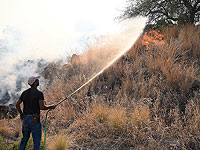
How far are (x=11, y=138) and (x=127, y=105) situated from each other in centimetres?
395

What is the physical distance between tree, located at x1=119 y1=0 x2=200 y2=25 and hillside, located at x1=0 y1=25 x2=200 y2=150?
5.38 feet

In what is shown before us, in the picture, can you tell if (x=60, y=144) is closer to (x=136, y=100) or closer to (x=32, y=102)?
(x=32, y=102)

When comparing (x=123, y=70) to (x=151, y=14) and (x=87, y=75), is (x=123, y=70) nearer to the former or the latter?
(x=87, y=75)

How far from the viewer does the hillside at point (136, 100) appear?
4.27m

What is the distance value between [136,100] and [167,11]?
700cm

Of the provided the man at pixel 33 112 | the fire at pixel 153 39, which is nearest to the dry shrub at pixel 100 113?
the man at pixel 33 112

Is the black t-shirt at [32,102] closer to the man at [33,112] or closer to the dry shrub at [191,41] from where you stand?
the man at [33,112]

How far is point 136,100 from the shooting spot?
5.73 meters

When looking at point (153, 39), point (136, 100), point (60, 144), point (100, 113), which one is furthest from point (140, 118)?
point (153, 39)

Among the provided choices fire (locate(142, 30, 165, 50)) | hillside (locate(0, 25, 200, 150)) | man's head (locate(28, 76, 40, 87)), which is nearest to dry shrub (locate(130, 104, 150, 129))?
hillside (locate(0, 25, 200, 150))

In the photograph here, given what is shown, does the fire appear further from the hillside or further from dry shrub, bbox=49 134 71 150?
dry shrub, bbox=49 134 71 150

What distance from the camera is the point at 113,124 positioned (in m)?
4.71

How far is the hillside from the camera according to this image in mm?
4273

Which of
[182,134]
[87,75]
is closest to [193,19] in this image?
[87,75]
